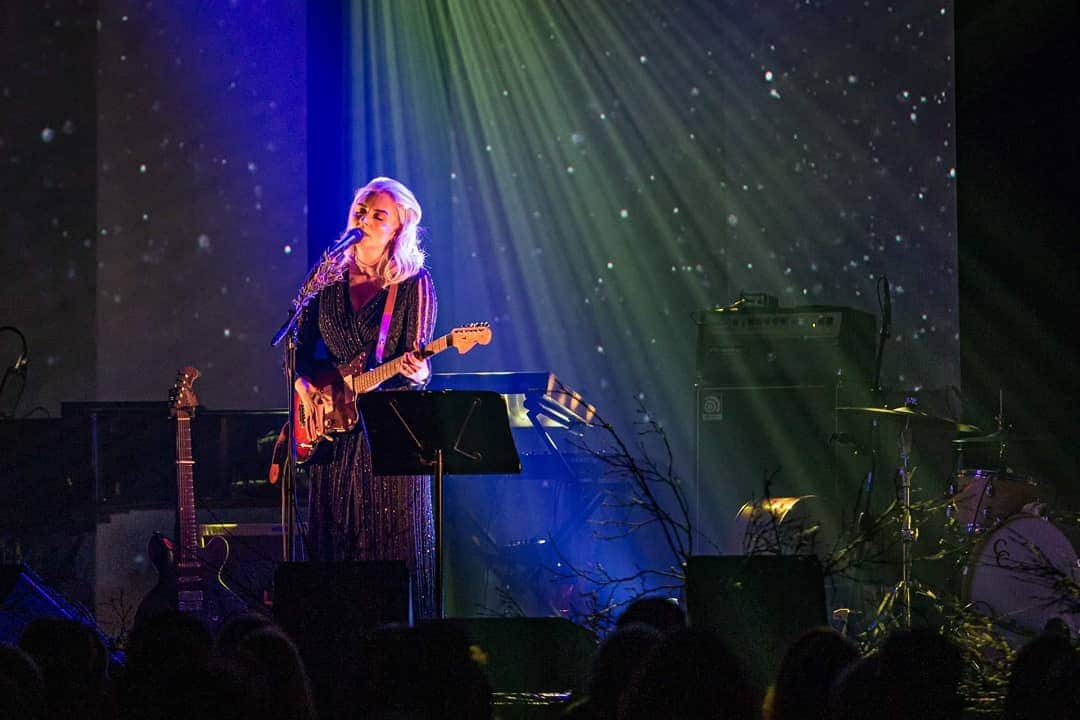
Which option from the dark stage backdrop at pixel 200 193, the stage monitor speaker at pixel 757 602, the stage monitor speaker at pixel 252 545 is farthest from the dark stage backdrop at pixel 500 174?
the stage monitor speaker at pixel 757 602

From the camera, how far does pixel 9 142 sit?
6895mm

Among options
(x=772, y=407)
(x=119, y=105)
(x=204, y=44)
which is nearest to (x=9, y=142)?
(x=119, y=105)

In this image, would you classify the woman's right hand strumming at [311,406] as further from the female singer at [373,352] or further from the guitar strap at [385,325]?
the guitar strap at [385,325]

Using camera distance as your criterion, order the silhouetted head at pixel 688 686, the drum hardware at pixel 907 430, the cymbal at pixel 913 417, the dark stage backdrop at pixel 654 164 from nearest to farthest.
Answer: the silhouetted head at pixel 688 686 < the drum hardware at pixel 907 430 < the cymbal at pixel 913 417 < the dark stage backdrop at pixel 654 164

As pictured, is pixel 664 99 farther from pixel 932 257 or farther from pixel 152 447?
pixel 152 447

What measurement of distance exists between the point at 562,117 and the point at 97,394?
323 centimetres

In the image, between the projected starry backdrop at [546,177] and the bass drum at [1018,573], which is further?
the projected starry backdrop at [546,177]

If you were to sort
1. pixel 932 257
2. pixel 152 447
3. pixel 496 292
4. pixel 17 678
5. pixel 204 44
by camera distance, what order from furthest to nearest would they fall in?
pixel 496 292 → pixel 204 44 → pixel 932 257 → pixel 152 447 → pixel 17 678

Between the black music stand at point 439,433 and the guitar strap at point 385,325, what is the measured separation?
83 centimetres

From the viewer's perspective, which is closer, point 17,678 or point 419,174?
point 17,678

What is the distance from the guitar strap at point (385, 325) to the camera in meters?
4.55

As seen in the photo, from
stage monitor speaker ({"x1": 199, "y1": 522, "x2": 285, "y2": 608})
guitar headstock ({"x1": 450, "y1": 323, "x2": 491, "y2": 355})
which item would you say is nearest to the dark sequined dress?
guitar headstock ({"x1": 450, "y1": 323, "x2": 491, "y2": 355})

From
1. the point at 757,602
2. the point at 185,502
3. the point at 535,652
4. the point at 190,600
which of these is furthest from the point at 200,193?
the point at 757,602

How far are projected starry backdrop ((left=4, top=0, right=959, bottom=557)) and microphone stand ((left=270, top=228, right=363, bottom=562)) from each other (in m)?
2.20
